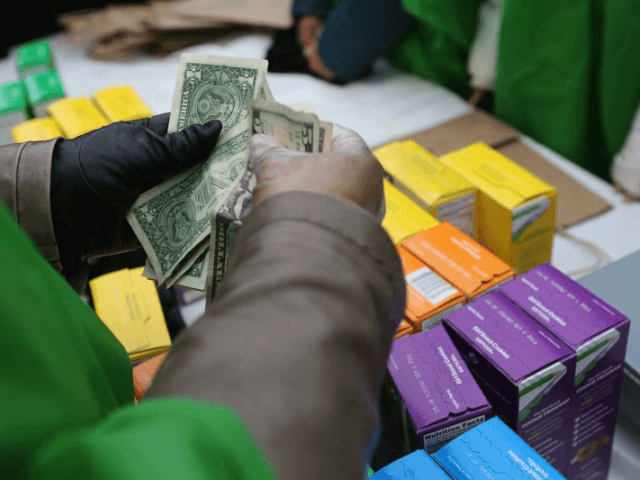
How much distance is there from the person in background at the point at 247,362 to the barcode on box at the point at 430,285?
0.45 m

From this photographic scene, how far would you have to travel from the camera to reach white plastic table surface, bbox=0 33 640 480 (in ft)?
4.62

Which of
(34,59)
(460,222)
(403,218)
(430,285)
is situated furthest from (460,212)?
(34,59)

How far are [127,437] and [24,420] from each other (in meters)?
0.10

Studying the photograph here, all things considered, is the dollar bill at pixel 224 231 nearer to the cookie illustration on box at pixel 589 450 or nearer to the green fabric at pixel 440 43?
the cookie illustration on box at pixel 589 450

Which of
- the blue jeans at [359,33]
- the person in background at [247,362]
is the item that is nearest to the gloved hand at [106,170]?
the person in background at [247,362]

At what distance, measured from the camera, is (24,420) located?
41 centimetres

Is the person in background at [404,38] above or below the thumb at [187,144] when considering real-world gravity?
below

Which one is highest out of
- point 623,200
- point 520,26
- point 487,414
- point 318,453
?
point 318,453

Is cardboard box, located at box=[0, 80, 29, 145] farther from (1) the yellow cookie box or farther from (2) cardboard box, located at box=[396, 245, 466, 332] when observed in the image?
(2) cardboard box, located at box=[396, 245, 466, 332]

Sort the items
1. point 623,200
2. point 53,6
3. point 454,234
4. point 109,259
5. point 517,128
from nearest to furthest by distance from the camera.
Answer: point 454,234, point 109,259, point 623,200, point 517,128, point 53,6

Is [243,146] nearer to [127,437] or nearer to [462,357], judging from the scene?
[462,357]

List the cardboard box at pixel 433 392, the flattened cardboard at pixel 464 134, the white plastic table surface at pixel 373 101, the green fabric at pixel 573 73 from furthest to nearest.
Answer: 1. the flattened cardboard at pixel 464 134
2. the green fabric at pixel 573 73
3. the white plastic table surface at pixel 373 101
4. the cardboard box at pixel 433 392

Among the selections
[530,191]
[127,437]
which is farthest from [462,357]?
[127,437]

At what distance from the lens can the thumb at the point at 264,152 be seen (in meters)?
0.67
